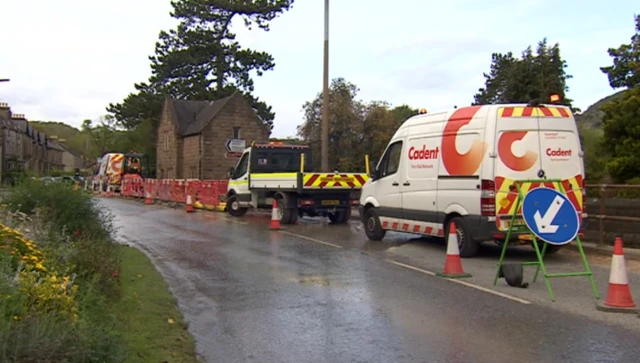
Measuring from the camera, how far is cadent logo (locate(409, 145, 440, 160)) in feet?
39.6

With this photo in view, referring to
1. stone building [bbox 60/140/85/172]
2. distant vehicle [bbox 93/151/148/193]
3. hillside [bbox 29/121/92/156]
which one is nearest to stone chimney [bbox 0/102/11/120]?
distant vehicle [bbox 93/151/148/193]

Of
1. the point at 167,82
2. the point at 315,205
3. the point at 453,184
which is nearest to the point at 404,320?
the point at 453,184

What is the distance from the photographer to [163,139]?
198 ft

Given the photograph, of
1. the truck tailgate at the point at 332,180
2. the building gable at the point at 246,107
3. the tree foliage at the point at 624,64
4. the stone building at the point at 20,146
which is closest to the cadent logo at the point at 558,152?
the truck tailgate at the point at 332,180

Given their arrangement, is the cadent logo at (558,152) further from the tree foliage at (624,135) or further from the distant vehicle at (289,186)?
the tree foliage at (624,135)

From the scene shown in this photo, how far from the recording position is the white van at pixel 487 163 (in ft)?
35.4

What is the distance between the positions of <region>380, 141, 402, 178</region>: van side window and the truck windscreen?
7.58m

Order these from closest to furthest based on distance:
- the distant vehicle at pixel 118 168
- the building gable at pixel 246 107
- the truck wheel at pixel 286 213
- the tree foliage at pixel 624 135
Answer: the truck wheel at pixel 286 213
the tree foliage at pixel 624 135
the distant vehicle at pixel 118 168
the building gable at pixel 246 107

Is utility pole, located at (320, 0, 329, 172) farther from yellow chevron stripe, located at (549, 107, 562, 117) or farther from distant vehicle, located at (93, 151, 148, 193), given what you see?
distant vehicle, located at (93, 151, 148, 193)

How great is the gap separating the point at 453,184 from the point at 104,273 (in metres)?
6.73

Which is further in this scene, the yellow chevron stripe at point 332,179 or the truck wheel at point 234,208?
the truck wheel at point 234,208

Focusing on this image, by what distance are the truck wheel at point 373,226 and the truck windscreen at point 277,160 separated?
6978 mm

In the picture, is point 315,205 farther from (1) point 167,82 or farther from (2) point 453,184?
(1) point 167,82

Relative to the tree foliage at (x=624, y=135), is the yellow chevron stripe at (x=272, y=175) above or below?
below
